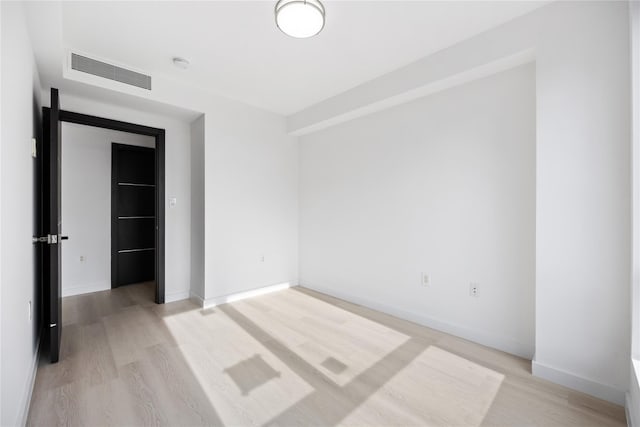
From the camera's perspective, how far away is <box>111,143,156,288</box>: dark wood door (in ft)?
14.6

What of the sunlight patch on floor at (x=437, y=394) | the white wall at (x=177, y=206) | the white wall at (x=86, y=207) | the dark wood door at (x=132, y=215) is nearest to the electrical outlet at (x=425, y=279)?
the sunlight patch on floor at (x=437, y=394)

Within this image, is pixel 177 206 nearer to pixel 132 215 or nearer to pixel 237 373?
pixel 132 215

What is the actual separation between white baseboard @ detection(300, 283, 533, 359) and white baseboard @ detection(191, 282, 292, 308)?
104 cm

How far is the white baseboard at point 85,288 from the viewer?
159 inches

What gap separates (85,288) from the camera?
4.19m

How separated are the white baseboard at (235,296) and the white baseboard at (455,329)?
1044 millimetres

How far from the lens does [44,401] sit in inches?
72.9

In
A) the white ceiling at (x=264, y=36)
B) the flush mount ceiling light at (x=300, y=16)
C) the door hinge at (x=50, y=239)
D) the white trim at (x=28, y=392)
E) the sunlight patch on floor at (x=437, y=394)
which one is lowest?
the sunlight patch on floor at (x=437, y=394)

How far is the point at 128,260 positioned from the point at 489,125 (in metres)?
5.12

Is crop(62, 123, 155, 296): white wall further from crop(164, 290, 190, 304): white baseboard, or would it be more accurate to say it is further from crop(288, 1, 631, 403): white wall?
crop(288, 1, 631, 403): white wall

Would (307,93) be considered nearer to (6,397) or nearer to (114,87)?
(114,87)

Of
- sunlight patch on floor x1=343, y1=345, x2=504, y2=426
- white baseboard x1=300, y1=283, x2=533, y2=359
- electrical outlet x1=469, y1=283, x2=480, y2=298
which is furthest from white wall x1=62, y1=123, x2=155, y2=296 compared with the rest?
electrical outlet x1=469, y1=283, x2=480, y2=298

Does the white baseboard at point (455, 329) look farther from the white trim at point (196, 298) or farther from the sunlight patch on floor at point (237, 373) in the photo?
the white trim at point (196, 298)

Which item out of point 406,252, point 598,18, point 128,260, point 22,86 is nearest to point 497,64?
point 598,18
